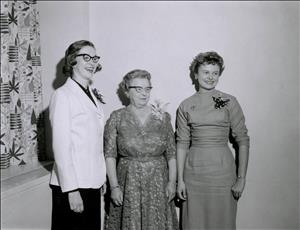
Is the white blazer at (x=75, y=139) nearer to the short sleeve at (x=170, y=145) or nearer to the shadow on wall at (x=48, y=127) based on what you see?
the short sleeve at (x=170, y=145)

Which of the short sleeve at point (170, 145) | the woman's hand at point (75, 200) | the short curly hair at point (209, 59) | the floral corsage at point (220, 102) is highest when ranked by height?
the short curly hair at point (209, 59)

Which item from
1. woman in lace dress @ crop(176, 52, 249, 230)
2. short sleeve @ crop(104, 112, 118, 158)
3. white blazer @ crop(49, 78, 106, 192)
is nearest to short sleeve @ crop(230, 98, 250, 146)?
woman in lace dress @ crop(176, 52, 249, 230)

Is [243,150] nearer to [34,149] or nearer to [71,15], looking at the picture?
[34,149]

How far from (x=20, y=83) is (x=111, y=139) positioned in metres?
0.68

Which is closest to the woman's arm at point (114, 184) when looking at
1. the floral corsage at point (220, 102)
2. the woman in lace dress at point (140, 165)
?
the woman in lace dress at point (140, 165)

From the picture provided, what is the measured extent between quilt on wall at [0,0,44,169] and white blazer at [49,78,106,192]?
42cm

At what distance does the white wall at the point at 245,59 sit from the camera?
2332 mm

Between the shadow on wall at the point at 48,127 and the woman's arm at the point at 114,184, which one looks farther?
the shadow on wall at the point at 48,127

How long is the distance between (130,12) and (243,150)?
4.26ft

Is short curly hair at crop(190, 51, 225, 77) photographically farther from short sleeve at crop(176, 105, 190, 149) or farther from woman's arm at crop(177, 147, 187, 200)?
woman's arm at crop(177, 147, 187, 200)

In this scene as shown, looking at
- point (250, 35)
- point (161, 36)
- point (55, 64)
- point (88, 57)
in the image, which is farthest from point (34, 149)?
point (250, 35)

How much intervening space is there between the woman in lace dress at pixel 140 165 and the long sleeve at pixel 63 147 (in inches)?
18.9

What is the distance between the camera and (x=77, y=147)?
1655 mm

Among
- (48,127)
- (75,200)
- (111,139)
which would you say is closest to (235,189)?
(111,139)
